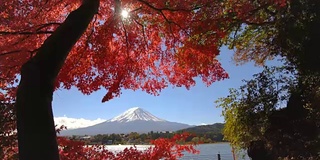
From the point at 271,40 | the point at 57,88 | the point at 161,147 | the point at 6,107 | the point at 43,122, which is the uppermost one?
the point at 271,40

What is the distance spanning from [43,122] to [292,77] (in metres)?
6.30

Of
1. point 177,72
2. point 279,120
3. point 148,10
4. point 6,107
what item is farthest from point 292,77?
point 6,107

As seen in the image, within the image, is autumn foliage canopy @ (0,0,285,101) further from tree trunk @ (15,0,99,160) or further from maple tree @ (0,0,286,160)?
tree trunk @ (15,0,99,160)

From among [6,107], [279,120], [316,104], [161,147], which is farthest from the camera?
[279,120]

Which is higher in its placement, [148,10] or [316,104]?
[148,10]

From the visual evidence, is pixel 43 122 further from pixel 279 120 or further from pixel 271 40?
pixel 271 40

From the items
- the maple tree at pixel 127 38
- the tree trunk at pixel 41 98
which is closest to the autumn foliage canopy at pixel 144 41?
the maple tree at pixel 127 38

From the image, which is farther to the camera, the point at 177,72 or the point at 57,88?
the point at 177,72

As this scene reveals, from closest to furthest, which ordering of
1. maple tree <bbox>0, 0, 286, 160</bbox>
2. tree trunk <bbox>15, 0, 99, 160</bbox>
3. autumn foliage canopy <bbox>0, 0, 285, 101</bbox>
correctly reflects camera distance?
1. tree trunk <bbox>15, 0, 99, 160</bbox>
2. maple tree <bbox>0, 0, 286, 160</bbox>
3. autumn foliage canopy <bbox>0, 0, 285, 101</bbox>

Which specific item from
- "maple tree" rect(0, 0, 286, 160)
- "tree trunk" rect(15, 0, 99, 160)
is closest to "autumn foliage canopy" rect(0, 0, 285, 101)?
"maple tree" rect(0, 0, 286, 160)

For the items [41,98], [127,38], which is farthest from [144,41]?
[41,98]

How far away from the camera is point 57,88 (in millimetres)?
6953

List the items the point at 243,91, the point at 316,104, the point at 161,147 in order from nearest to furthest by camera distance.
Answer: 1. the point at 161,147
2. the point at 316,104
3. the point at 243,91

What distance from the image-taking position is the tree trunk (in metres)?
2.90
